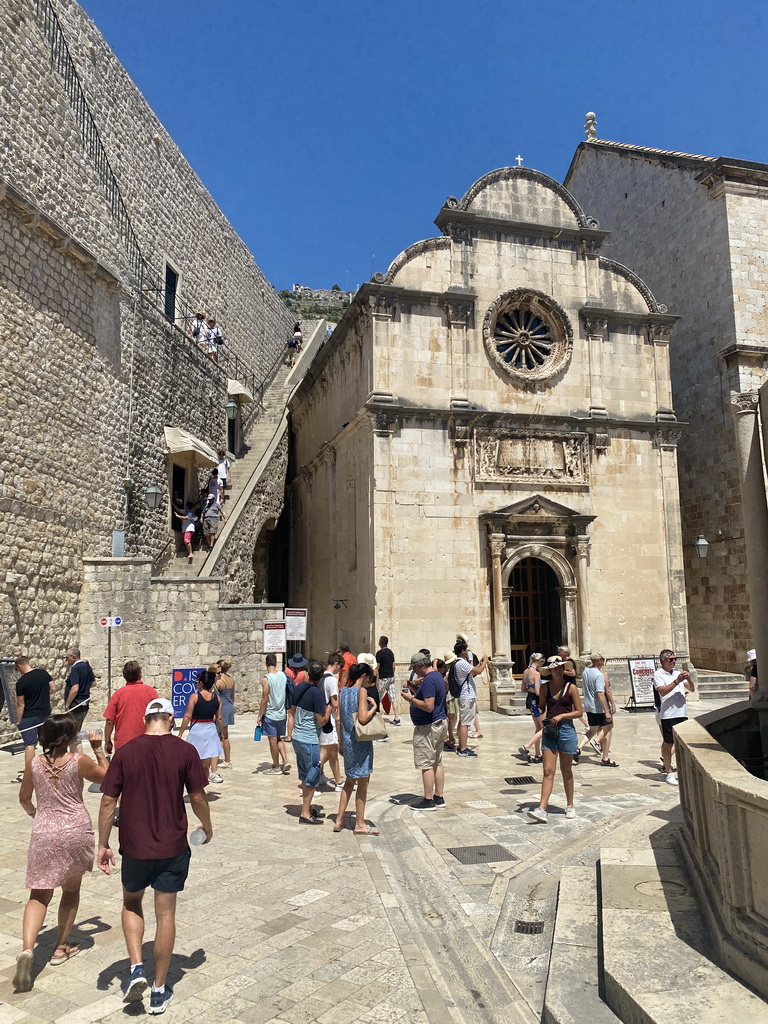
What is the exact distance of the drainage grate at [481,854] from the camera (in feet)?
21.0

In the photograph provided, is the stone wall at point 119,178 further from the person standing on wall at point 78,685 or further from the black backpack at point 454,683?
the black backpack at point 454,683

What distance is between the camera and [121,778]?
3982 mm

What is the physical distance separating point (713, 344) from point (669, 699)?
48.7 ft

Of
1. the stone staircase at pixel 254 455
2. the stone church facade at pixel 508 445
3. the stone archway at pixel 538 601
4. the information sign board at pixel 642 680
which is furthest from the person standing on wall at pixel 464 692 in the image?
the stone staircase at pixel 254 455

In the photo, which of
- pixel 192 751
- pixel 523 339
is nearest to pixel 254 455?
pixel 523 339

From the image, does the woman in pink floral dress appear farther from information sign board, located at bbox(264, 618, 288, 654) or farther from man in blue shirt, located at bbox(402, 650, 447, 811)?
information sign board, located at bbox(264, 618, 288, 654)

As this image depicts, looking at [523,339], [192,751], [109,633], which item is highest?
[523,339]

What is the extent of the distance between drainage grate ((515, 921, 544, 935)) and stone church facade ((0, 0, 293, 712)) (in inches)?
420

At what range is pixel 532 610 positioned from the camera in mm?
18469

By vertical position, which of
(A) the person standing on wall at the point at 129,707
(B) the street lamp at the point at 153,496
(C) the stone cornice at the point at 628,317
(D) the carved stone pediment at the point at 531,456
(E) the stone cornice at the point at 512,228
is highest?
(E) the stone cornice at the point at 512,228

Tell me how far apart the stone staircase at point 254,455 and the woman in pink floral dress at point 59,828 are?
36.5 feet

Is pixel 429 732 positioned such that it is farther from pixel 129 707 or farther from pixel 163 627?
pixel 163 627

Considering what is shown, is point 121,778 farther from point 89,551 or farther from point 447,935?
point 89,551

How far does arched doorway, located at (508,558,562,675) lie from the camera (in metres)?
18.2
